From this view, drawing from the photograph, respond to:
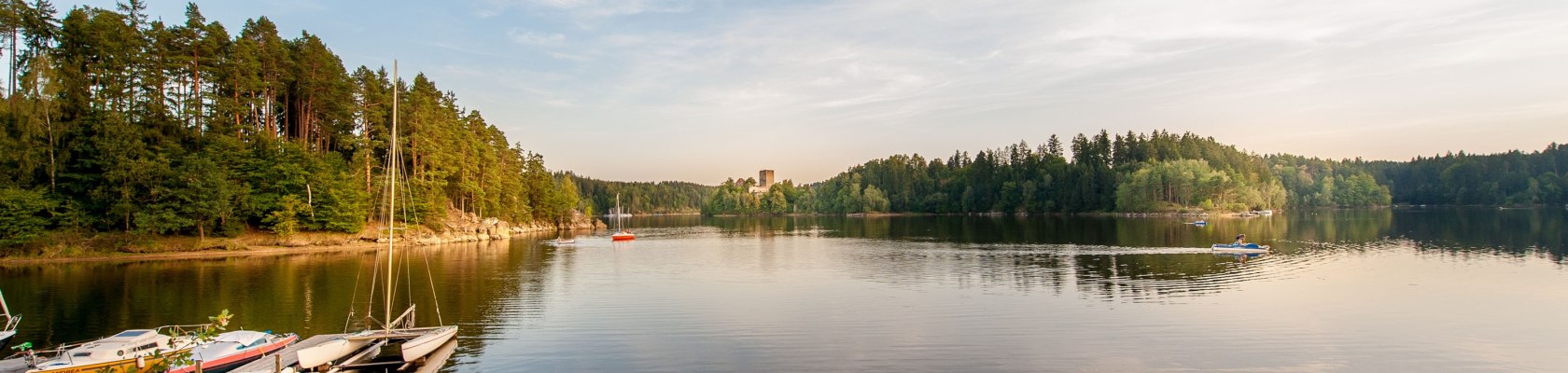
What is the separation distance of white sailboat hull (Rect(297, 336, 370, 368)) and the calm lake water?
279 centimetres

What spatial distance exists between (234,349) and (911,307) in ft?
73.5

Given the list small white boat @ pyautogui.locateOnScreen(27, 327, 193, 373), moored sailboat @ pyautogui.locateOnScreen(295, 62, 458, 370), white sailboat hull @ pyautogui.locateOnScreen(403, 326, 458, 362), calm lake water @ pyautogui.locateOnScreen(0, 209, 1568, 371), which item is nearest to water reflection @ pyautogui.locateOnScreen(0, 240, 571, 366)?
calm lake water @ pyautogui.locateOnScreen(0, 209, 1568, 371)

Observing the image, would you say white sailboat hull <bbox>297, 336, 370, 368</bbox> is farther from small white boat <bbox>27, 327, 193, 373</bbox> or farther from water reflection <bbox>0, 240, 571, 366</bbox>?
water reflection <bbox>0, 240, 571, 366</bbox>

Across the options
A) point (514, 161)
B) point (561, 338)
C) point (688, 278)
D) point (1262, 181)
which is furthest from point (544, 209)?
point (1262, 181)

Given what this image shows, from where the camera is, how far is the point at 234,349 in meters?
19.9

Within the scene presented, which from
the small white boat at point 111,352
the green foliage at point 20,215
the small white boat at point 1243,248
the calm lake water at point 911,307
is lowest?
the calm lake water at point 911,307

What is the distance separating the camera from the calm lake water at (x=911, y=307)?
21812 millimetres

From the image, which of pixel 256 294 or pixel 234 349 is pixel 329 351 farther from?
pixel 256 294

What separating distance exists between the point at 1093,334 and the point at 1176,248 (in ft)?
145

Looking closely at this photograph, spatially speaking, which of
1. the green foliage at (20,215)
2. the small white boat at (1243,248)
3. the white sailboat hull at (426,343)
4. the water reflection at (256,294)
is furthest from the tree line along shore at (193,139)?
the small white boat at (1243,248)

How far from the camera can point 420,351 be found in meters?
21.6

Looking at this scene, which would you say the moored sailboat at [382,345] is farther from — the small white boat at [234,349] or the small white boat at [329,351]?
the small white boat at [234,349]

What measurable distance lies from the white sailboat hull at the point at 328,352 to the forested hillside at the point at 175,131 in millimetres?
25264

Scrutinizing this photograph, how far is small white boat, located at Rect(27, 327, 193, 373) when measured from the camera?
57.7 feet
